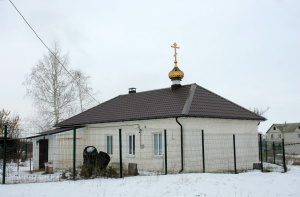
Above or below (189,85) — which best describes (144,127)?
below

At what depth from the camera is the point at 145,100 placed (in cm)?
1855

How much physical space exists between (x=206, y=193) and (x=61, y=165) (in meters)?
11.3

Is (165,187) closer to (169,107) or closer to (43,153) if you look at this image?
(169,107)

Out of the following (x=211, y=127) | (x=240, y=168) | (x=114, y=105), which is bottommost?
(x=240, y=168)

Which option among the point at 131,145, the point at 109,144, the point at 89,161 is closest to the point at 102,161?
the point at 89,161

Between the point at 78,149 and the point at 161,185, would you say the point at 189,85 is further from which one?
the point at 161,185

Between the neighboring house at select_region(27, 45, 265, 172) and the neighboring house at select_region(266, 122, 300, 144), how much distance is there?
50590 mm

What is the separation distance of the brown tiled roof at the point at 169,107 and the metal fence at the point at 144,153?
777 millimetres

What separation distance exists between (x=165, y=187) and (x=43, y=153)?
12.4m

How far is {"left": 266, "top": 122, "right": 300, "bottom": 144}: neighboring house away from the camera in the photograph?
6362 cm

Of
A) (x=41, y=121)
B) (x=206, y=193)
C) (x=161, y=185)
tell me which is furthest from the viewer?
(x=41, y=121)

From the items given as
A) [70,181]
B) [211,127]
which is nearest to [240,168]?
[211,127]

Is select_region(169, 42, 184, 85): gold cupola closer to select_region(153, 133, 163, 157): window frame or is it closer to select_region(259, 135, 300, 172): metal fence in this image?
select_region(153, 133, 163, 157): window frame

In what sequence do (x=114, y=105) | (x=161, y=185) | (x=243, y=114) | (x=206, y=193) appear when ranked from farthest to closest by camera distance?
(x=114, y=105) < (x=243, y=114) < (x=161, y=185) < (x=206, y=193)
